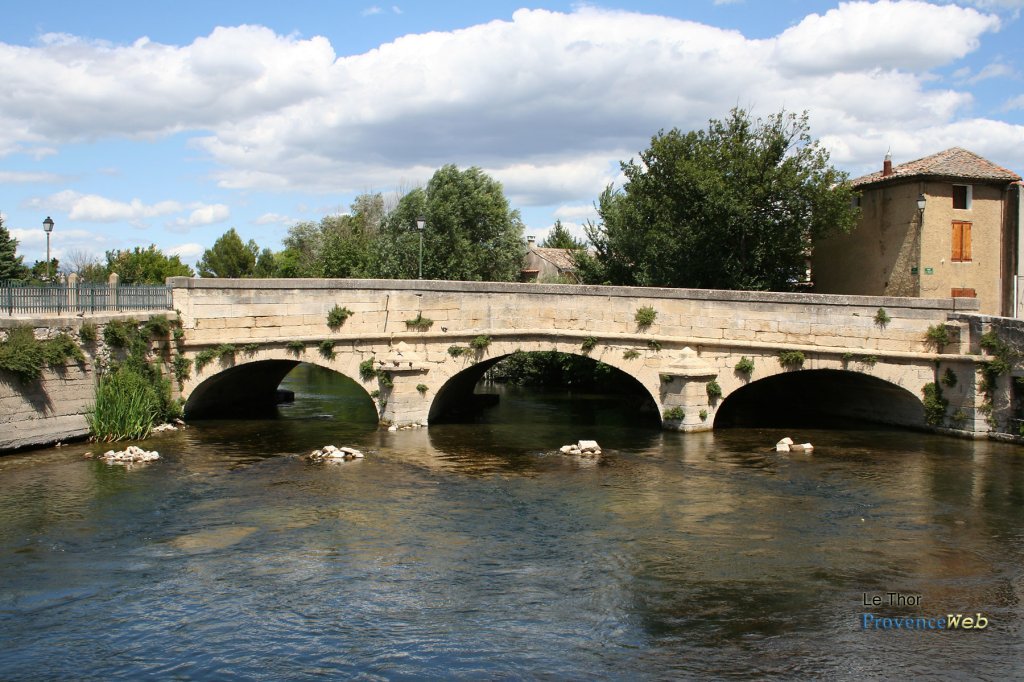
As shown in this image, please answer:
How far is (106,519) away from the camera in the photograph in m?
13.6

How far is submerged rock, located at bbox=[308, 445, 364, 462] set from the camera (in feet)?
60.0

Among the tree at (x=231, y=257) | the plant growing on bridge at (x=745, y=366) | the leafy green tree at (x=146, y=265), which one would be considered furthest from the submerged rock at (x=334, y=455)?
the tree at (x=231, y=257)

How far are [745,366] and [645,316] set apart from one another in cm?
259

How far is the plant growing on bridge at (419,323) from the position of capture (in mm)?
21562

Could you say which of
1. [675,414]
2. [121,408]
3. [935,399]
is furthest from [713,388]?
[121,408]

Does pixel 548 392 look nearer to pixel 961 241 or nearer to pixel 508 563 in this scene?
pixel 961 241

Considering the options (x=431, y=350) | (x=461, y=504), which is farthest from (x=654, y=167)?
(x=461, y=504)

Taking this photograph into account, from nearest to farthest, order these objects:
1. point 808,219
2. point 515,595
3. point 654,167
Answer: point 515,595, point 808,219, point 654,167

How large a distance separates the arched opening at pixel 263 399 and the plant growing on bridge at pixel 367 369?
202 centimetres

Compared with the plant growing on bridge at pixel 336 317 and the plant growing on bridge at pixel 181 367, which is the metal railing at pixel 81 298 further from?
the plant growing on bridge at pixel 336 317

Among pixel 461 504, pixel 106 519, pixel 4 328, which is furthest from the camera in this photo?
pixel 4 328

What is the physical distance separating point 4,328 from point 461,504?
1005 cm

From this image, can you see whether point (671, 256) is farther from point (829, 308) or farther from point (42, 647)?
point (42, 647)

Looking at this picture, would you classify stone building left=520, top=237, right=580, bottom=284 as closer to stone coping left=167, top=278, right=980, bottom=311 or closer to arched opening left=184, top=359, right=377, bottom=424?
arched opening left=184, top=359, right=377, bottom=424
